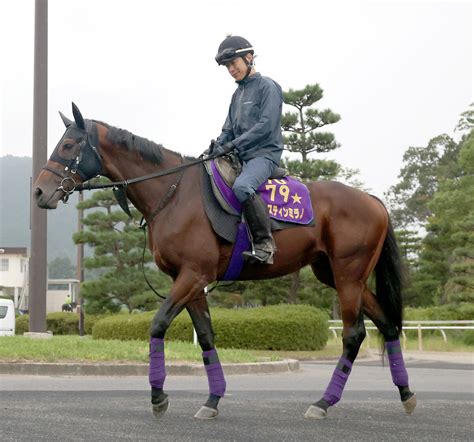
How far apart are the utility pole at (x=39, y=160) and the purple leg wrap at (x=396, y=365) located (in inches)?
568

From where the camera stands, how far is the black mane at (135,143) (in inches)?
302

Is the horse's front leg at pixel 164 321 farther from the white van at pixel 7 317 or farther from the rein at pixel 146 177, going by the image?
the white van at pixel 7 317

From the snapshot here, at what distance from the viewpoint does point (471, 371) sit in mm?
17922

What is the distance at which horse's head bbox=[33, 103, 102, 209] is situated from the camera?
7418mm

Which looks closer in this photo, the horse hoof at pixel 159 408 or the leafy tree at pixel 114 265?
the horse hoof at pixel 159 408

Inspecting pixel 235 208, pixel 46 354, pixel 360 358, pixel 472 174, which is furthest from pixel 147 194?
pixel 472 174

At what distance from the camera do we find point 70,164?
24.6 feet

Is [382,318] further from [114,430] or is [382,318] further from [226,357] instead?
[226,357]

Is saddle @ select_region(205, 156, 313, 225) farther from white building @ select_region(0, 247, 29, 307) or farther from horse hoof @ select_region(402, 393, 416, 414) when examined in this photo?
white building @ select_region(0, 247, 29, 307)

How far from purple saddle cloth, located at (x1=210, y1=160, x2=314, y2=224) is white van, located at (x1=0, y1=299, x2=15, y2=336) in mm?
27048

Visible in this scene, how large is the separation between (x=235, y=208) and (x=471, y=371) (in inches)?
472

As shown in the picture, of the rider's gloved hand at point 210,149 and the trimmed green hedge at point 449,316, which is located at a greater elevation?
the rider's gloved hand at point 210,149

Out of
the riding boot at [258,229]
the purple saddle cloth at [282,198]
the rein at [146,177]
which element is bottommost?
the riding boot at [258,229]

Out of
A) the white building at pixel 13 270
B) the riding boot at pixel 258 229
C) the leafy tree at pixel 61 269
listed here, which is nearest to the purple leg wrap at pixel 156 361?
the riding boot at pixel 258 229
